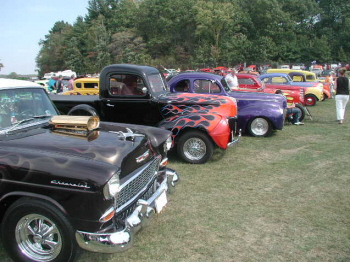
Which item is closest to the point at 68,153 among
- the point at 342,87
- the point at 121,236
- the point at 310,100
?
the point at 121,236

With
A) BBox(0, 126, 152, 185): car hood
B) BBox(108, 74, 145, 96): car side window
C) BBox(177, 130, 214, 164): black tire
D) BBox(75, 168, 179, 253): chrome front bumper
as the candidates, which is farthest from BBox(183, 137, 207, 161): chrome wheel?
BBox(75, 168, 179, 253): chrome front bumper

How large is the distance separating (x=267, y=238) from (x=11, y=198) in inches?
111

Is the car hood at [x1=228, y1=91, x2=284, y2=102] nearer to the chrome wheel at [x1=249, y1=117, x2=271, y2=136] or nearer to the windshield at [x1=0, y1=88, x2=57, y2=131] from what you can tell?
the chrome wheel at [x1=249, y1=117, x2=271, y2=136]

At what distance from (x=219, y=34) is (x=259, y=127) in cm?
4215

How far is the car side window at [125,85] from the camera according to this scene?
6.70 meters

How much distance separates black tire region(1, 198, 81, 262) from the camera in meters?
2.91

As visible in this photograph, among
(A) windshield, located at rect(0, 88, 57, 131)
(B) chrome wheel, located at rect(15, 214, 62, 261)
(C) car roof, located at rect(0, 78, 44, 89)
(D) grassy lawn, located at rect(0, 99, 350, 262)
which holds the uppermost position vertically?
(C) car roof, located at rect(0, 78, 44, 89)

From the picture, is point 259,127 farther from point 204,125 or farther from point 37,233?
point 37,233

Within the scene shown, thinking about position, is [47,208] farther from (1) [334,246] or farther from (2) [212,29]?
(2) [212,29]

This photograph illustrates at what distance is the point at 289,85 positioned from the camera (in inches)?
563

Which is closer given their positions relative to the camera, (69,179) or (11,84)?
(69,179)

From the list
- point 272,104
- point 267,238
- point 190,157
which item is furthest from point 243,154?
point 267,238

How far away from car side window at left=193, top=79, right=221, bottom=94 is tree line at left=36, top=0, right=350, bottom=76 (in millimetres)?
35957

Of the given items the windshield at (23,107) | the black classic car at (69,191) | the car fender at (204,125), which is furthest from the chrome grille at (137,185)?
the car fender at (204,125)
